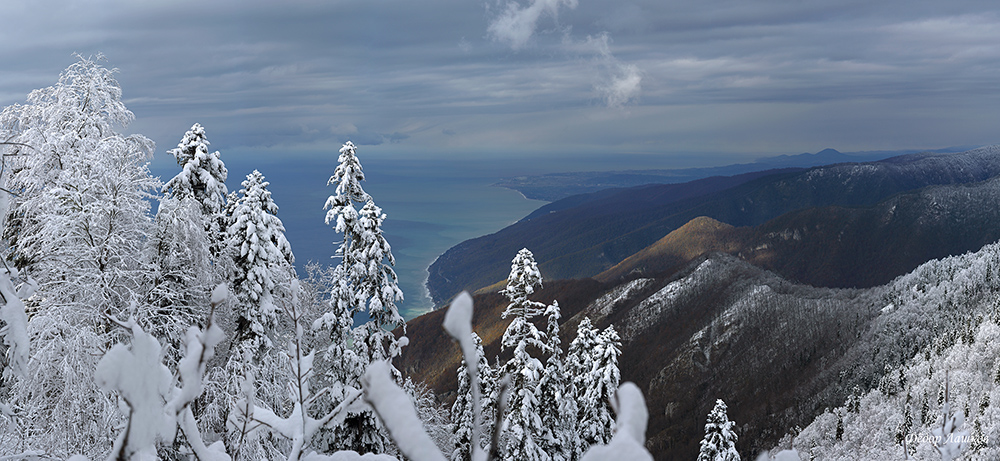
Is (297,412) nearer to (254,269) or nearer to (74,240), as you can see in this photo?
(74,240)

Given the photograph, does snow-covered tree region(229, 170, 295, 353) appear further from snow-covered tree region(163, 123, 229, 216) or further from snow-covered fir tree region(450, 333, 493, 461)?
snow-covered fir tree region(450, 333, 493, 461)

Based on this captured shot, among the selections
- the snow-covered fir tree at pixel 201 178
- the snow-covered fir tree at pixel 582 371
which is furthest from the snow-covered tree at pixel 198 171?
the snow-covered fir tree at pixel 582 371

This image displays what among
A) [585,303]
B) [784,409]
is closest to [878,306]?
[784,409]

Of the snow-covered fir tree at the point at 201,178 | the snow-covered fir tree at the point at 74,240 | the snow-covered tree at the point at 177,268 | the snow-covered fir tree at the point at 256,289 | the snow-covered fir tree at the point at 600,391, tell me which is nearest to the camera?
the snow-covered fir tree at the point at 74,240

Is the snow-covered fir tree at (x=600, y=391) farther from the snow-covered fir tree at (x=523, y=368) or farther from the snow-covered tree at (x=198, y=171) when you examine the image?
the snow-covered tree at (x=198, y=171)

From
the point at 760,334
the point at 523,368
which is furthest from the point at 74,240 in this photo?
the point at 760,334

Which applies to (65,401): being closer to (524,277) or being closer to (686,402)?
(524,277)

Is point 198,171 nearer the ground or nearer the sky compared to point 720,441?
nearer the sky
